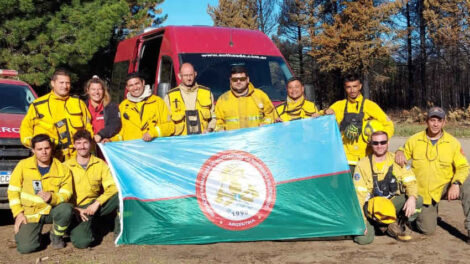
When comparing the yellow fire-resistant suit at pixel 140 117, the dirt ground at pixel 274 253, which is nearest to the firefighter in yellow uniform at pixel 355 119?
the dirt ground at pixel 274 253

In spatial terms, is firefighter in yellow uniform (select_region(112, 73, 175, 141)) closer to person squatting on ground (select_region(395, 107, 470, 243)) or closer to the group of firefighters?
the group of firefighters

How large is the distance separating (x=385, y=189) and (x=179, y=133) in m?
2.65

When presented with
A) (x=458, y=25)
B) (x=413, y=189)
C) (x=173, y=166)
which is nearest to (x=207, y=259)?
(x=173, y=166)

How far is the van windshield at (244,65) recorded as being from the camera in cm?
819

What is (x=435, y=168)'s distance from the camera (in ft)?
19.3

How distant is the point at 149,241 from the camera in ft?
17.6

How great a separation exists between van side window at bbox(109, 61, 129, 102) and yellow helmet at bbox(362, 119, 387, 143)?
242 inches

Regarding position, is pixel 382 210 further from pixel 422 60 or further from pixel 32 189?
pixel 422 60

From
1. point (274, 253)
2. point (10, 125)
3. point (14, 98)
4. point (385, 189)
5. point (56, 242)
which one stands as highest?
point (14, 98)

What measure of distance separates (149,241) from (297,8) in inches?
1059

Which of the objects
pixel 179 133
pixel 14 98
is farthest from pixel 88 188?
pixel 14 98

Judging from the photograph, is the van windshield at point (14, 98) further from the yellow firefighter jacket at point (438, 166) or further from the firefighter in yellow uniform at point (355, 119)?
the yellow firefighter jacket at point (438, 166)

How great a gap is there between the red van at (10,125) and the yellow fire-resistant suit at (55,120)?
58 centimetres

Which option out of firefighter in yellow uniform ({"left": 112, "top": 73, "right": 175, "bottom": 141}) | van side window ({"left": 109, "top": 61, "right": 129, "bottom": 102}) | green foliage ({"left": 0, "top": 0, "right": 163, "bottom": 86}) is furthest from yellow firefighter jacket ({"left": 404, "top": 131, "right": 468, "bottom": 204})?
green foliage ({"left": 0, "top": 0, "right": 163, "bottom": 86})
